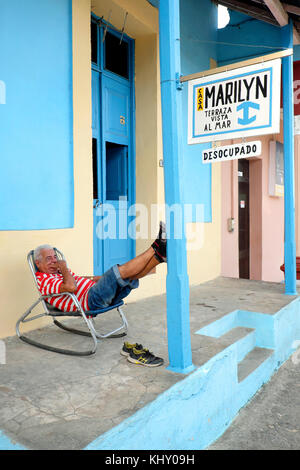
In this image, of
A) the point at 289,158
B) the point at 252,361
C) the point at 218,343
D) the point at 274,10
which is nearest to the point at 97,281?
the point at 218,343

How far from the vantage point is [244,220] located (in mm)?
8891

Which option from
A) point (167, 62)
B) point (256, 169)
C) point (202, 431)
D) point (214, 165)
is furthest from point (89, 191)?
point (256, 169)

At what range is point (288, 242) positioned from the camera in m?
5.34

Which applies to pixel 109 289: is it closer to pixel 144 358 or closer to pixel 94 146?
pixel 144 358

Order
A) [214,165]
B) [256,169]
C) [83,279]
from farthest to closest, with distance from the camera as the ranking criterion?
1. [256,169]
2. [214,165]
3. [83,279]

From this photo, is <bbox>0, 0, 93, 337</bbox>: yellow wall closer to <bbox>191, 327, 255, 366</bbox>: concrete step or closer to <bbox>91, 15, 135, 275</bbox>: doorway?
<bbox>91, 15, 135, 275</bbox>: doorway

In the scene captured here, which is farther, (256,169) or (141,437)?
(256,169)

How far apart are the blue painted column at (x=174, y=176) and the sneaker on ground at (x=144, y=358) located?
0.55ft

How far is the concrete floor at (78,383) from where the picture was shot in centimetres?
200

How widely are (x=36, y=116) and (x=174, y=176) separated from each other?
1.76 metres

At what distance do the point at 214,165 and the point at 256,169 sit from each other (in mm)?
2571

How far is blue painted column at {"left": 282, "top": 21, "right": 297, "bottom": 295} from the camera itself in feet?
16.9

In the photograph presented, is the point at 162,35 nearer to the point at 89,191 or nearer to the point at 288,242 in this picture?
the point at 89,191

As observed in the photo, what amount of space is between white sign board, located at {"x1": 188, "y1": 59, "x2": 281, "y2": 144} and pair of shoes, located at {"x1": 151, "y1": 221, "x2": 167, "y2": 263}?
815mm
